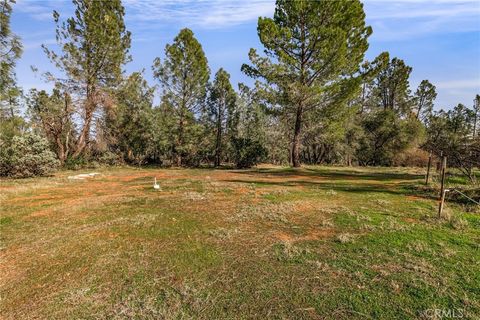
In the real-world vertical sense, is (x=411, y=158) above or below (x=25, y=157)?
above

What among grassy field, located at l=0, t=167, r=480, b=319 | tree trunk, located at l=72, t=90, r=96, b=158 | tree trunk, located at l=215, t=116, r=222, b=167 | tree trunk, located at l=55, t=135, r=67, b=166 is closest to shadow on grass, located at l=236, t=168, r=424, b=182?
grassy field, located at l=0, t=167, r=480, b=319

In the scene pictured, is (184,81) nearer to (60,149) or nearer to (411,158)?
(60,149)

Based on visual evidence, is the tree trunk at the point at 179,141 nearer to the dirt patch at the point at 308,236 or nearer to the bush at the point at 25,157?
the bush at the point at 25,157

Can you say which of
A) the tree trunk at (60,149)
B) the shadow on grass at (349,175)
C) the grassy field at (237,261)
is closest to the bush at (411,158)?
the shadow on grass at (349,175)

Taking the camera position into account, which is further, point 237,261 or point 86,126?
point 86,126

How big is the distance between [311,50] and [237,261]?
1704cm

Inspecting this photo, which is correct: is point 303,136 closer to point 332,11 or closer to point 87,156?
point 332,11

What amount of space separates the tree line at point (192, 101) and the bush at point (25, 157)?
2.0 inches

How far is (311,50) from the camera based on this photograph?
56.9ft

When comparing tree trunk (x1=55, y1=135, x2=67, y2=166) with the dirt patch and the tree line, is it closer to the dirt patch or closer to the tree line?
the tree line

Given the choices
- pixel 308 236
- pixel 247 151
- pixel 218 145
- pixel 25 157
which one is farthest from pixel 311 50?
pixel 25 157

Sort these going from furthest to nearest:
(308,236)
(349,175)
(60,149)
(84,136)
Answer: (84,136) < (60,149) < (349,175) < (308,236)

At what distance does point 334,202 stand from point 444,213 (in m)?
2.53

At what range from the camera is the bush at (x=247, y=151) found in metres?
20.5
